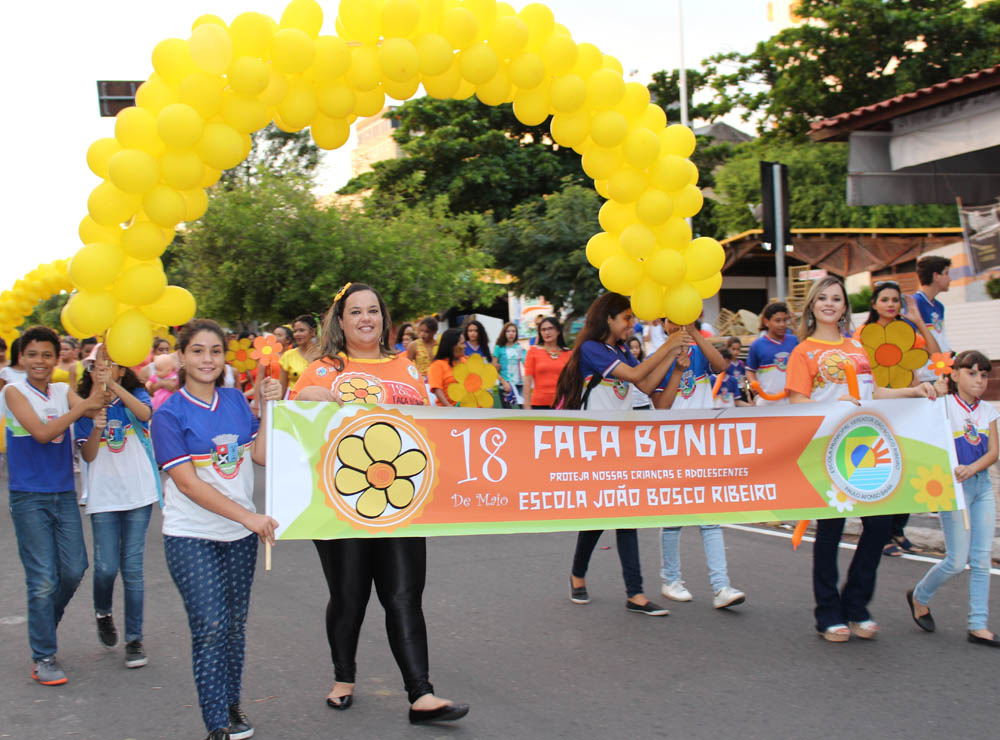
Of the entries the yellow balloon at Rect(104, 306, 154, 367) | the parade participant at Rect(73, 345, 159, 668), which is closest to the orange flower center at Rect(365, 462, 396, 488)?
the yellow balloon at Rect(104, 306, 154, 367)

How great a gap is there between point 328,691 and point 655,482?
1930 millimetres

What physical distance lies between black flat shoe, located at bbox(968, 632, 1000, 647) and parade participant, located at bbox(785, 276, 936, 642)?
483 millimetres

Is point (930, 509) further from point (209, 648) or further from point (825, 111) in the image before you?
point (825, 111)

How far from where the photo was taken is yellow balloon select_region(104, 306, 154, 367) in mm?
4668

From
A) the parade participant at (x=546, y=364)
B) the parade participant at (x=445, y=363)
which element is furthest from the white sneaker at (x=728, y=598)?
the parade participant at (x=546, y=364)

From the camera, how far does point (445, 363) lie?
10.4 metres

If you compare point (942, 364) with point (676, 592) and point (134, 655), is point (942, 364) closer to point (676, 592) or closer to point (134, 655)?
point (676, 592)

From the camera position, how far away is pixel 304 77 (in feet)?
16.4

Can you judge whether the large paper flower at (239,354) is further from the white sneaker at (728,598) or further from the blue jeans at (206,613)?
the white sneaker at (728,598)

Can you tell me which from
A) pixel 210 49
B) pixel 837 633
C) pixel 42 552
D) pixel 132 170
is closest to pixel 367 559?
pixel 42 552

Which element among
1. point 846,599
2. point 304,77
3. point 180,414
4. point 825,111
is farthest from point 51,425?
point 825,111

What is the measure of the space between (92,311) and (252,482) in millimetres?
1162

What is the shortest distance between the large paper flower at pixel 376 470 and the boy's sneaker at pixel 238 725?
98 centimetres

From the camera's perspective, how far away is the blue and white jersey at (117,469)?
17.5 ft
